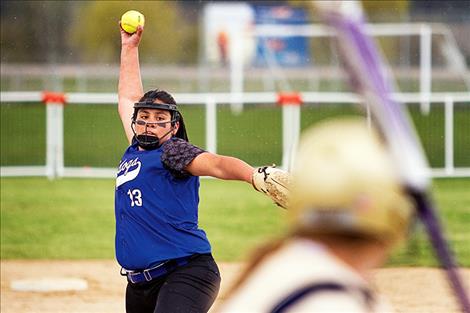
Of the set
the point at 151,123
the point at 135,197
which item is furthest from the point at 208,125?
the point at 135,197

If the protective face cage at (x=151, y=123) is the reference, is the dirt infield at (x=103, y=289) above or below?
below

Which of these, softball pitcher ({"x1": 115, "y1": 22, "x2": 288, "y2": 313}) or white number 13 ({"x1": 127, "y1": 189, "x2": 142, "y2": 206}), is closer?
softball pitcher ({"x1": 115, "y1": 22, "x2": 288, "y2": 313})

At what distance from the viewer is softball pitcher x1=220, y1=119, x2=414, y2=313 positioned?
2.08 metres

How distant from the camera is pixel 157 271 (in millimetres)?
5359

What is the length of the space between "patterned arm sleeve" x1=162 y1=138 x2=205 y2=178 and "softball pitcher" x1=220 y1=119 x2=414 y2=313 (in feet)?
9.81

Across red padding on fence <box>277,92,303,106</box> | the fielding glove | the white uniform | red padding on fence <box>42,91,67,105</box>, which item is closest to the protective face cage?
the fielding glove

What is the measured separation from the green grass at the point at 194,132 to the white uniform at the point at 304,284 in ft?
45.4

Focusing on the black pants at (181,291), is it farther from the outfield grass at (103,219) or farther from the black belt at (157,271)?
the outfield grass at (103,219)

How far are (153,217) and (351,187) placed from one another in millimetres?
3350

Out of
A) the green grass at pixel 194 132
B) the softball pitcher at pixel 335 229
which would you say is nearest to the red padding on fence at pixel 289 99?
the green grass at pixel 194 132

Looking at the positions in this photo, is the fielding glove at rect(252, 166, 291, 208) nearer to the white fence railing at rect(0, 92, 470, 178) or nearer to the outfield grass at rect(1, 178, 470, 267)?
the outfield grass at rect(1, 178, 470, 267)

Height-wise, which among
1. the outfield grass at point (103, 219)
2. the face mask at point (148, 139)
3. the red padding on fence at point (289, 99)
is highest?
the face mask at point (148, 139)

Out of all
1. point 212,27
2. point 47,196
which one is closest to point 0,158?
point 47,196

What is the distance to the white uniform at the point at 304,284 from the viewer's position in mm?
2078
